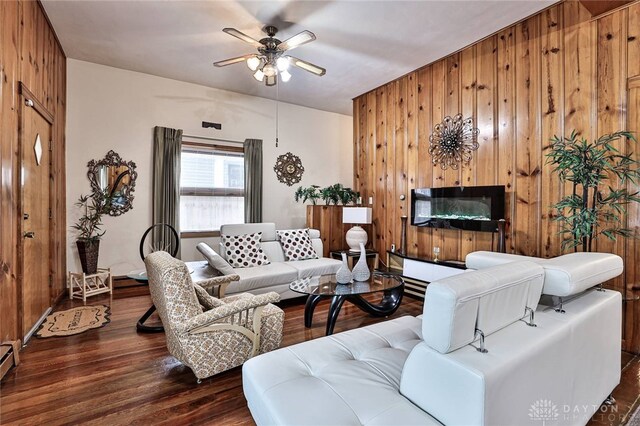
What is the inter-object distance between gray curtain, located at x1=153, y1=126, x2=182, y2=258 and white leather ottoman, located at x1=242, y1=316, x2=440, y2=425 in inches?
153

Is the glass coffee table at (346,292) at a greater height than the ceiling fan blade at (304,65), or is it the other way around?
the ceiling fan blade at (304,65)

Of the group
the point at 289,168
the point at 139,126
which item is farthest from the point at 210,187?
the point at 289,168

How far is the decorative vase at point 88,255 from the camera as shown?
4070 mm

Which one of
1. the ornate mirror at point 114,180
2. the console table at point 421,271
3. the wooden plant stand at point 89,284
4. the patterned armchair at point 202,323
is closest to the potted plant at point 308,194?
the console table at point 421,271

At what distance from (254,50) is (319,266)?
2.96m

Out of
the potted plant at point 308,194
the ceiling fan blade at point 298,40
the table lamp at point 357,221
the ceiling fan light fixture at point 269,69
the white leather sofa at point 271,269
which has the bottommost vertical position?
the white leather sofa at point 271,269

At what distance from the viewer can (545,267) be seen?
155cm

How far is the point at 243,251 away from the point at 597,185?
377 centimetres

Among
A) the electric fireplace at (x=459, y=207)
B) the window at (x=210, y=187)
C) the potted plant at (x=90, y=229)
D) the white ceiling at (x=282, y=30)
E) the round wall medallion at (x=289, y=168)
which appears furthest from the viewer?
the round wall medallion at (x=289, y=168)

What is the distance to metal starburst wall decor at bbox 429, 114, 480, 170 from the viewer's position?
12.7ft

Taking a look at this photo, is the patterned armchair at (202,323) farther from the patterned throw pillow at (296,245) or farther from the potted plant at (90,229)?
the potted plant at (90,229)

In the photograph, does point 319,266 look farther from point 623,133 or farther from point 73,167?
point 73,167

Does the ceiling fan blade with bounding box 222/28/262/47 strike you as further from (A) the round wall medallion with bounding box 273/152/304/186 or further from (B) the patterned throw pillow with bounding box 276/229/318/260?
(A) the round wall medallion with bounding box 273/152/304/186

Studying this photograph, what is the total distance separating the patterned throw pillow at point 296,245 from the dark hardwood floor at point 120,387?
157 centimetres
